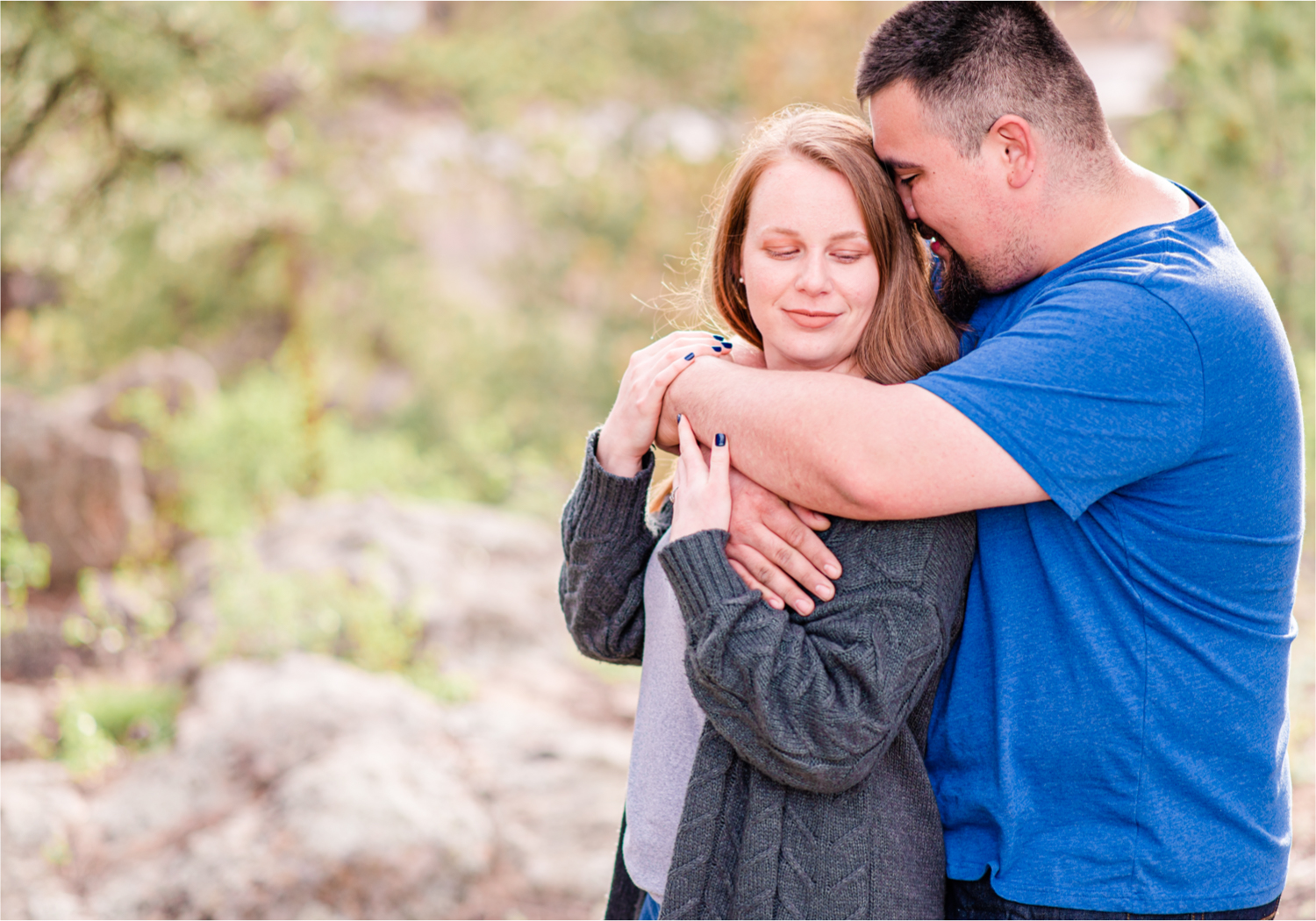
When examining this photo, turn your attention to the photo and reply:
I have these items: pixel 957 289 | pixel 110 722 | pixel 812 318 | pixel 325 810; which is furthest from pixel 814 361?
pixel 110 722

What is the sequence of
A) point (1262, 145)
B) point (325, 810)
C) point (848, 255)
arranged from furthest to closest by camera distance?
point (1262, 145) → point (325, 810) → point (848, 255)

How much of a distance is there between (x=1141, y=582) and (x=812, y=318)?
66 centimetres

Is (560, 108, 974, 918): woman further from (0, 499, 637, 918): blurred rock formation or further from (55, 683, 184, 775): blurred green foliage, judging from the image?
(55, 683, 184, 775): blurred green foliage

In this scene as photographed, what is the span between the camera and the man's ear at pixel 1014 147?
5.68 feet

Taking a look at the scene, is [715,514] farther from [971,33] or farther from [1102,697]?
[971,33]

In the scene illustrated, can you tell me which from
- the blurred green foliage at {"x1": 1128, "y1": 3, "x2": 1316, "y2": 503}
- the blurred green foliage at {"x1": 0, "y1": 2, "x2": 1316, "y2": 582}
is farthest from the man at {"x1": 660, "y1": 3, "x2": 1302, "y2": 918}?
the blurred green foliage at {"x1": 1128, "y1": 3, "x2": 1316, "y2": 503}

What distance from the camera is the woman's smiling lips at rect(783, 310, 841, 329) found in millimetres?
1815

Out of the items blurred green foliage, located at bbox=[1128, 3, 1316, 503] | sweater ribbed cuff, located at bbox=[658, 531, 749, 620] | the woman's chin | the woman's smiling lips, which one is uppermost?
blurred green foliage, located at bbox=[1128, 3, 1316, 503]

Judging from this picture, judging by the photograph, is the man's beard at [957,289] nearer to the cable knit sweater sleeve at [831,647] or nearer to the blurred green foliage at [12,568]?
the cable knit sweater sleeve at [831,647]

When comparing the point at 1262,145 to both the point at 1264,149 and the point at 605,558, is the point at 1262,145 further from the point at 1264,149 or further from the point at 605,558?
the point at 605,558

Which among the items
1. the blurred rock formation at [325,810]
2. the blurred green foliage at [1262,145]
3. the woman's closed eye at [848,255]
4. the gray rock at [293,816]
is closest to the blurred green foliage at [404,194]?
the blurred green foliage at [1262,145]

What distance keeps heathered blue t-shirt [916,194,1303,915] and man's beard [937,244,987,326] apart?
244 mm

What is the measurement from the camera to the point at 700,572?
1.61 meters

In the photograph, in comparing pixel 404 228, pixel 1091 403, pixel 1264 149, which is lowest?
pixel 1091 403
